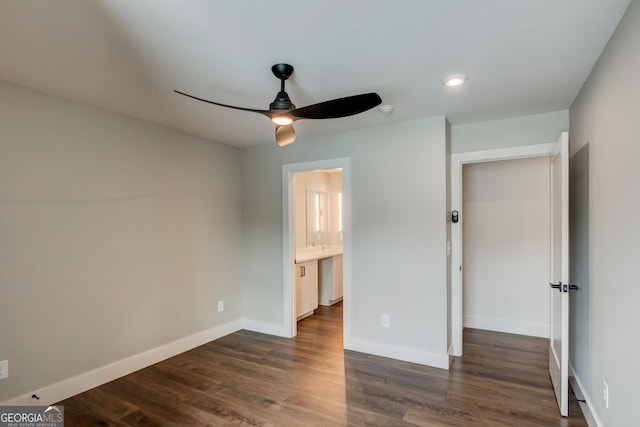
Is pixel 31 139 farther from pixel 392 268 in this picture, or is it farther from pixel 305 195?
pixel 305 195

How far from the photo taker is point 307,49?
1997 mm

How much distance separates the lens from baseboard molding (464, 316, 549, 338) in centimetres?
411

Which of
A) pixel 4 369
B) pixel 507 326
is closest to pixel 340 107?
pixel 4 369

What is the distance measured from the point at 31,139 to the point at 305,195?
390cm

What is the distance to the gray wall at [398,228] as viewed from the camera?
128 inches

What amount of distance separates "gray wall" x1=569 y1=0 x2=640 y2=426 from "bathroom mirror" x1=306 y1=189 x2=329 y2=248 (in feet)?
13.8

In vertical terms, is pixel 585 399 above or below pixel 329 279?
below

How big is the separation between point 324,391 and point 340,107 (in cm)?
223

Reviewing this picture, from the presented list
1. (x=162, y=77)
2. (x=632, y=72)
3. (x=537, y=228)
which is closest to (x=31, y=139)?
(x=162, y=77)

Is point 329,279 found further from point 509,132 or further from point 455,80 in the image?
point 455,80

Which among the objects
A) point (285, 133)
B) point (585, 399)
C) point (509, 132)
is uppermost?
point (509, 132)

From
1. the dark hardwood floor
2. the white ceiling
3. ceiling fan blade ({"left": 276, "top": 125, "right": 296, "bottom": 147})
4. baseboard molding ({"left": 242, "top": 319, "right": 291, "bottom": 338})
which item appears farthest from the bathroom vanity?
the white ceiling

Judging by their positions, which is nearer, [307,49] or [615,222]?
[615,222]

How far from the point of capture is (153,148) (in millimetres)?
3480
